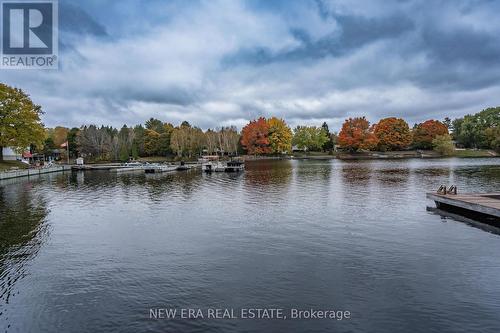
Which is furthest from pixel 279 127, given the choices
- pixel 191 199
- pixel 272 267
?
pixel 272 267

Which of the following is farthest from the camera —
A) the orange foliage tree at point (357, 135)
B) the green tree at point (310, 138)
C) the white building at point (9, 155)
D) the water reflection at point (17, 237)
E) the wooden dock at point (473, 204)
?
the green tree at point (310, 138)

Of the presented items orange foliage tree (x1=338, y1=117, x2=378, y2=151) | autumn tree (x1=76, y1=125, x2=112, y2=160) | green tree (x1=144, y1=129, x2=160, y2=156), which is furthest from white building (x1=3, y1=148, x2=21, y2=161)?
orange foliage tree (x1=338, y1=117, x2=378, y2=151)

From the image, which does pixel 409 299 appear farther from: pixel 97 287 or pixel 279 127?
pixel 279 127

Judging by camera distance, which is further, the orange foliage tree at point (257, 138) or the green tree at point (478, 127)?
the green tree at point (478, 127)

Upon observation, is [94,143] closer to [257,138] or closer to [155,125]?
[155,125]

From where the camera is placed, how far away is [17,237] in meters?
21.8

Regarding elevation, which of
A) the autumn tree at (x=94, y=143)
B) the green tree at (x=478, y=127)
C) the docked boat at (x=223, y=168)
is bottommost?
the docked boat at (x=223, y=168)

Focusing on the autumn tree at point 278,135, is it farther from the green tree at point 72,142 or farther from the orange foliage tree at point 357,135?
the green tree at point 72,142

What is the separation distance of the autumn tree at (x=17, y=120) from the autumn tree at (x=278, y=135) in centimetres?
8230

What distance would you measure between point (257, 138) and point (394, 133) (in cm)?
5926

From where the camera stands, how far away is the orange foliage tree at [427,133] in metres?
148

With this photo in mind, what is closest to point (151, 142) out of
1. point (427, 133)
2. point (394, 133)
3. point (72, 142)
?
point (72, 142)

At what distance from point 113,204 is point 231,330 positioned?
28.1m

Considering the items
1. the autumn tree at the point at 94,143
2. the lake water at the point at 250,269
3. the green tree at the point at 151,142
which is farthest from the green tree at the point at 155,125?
the lake water at the point at 250,269
